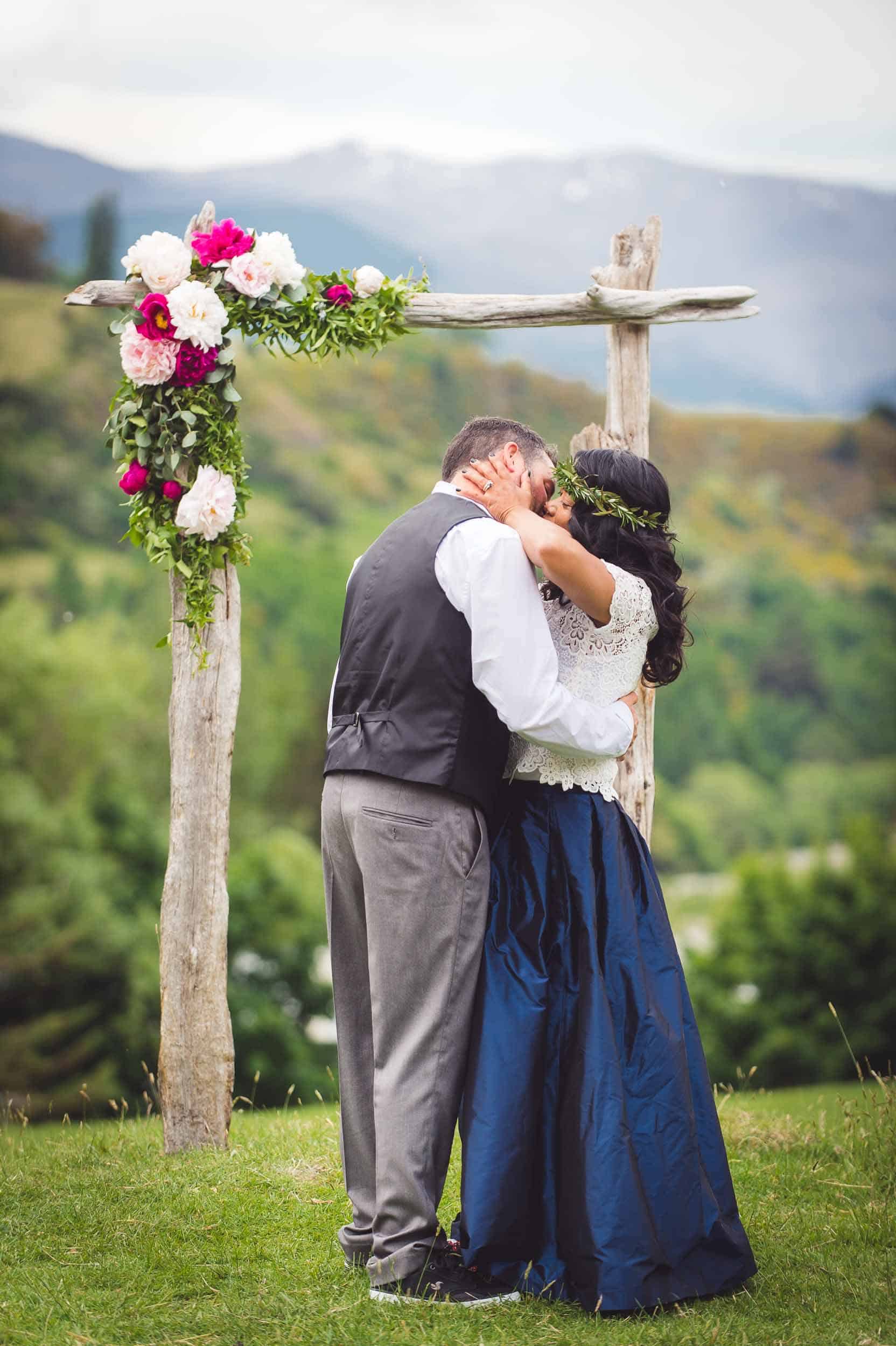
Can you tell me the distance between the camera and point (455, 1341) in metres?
2.63

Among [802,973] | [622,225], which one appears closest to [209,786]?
[802,973]

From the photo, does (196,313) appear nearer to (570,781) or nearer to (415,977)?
(570,781)

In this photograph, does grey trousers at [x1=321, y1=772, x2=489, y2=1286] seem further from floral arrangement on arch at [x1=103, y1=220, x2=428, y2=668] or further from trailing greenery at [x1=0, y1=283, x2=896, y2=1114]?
Result: trailing greenery at [x1=0, y1=283, x2=896, y2=1114]

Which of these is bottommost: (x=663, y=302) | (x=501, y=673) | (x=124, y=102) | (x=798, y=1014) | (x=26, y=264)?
(x=798, y=1014)

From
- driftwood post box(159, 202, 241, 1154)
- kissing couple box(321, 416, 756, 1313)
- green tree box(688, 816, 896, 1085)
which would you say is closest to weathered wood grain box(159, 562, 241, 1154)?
driftwood post box(159, 202, 241, 1154)

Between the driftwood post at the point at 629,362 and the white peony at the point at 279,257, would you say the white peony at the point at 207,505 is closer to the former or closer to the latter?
the white peony at the point at 279,257

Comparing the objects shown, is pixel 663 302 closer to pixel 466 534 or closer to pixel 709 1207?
pixel 466 534

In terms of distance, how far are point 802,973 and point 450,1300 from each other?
47.1 ft

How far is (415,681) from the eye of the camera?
281cm

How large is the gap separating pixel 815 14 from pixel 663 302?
36.1 m

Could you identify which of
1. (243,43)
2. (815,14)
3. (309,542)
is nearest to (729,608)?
(309,542)

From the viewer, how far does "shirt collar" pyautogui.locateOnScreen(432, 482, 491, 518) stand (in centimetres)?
299

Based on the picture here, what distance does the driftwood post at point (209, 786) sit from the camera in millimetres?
4098

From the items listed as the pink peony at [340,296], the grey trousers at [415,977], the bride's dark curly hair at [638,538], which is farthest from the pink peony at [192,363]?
the grey trousers at [415,977]
